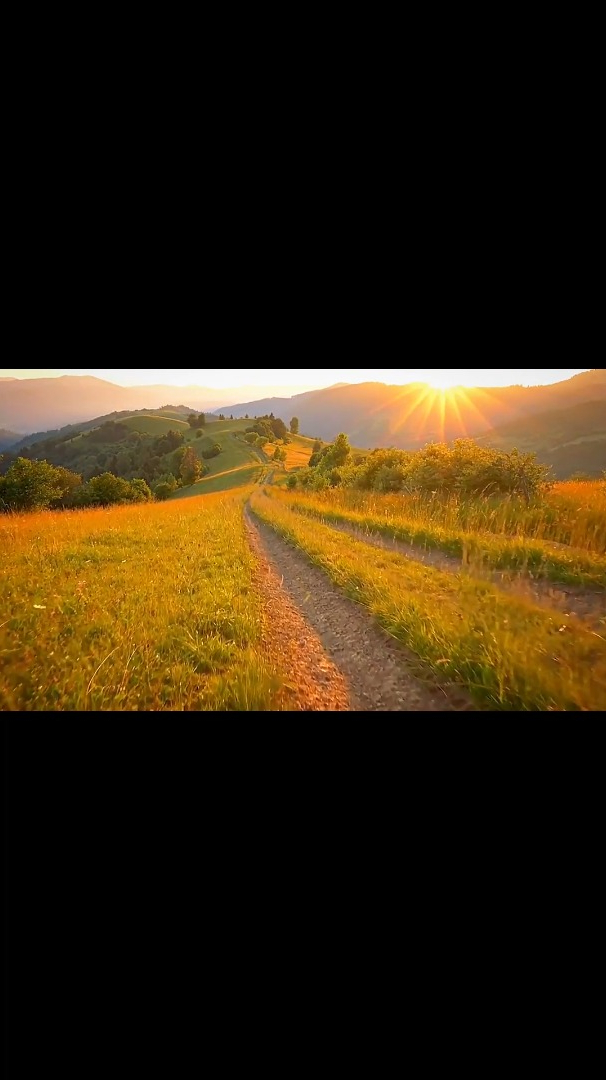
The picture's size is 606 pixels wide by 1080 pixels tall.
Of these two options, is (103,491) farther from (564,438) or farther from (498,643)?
(498,643)

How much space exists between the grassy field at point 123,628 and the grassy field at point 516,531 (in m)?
2.19

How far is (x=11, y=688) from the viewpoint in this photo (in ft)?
5.87

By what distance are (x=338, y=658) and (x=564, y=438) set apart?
6.57 m

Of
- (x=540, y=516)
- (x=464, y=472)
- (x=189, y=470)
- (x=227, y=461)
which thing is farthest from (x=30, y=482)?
(x=227, y=461)

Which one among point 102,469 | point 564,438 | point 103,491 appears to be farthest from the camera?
point 102,469

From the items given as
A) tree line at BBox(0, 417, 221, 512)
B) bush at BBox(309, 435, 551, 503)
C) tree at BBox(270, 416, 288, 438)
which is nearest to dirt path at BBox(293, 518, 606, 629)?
bush at BBox(309, 435, 551, 503)

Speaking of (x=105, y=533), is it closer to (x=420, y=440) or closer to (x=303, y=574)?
(x=303, y=574)

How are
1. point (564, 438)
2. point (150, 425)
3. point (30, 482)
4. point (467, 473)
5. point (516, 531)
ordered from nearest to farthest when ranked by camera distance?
point (516, 531), point (564, 438), point (467, 473), point (30, 482), point (150, 425)

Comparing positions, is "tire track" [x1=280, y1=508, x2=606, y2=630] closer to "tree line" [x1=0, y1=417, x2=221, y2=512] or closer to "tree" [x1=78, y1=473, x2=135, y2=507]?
"tree line" [x1=0, y1=417, x2=221, y2=512]

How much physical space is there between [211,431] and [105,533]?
80.7 meters

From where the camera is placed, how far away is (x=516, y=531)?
4.78 meters

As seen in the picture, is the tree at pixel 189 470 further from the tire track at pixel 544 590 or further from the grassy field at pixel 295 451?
the tire track at pixel 544 590

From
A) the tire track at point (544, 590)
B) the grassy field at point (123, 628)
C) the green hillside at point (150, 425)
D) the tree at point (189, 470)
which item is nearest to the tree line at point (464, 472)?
the tire track at point (544, 590)

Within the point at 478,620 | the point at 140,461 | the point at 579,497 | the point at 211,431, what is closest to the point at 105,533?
the point at 478,620
